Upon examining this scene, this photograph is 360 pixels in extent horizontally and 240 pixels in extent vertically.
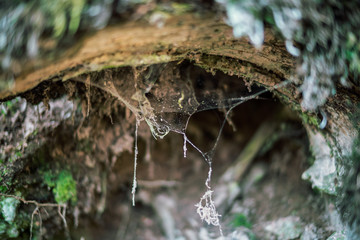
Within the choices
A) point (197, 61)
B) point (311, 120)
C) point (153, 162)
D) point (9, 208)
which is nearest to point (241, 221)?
point (311, 120)

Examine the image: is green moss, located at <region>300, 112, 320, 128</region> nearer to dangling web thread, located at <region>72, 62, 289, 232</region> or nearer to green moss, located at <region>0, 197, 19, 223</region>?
dangling web thread, located at <region>72, 62, 289, 232</region>

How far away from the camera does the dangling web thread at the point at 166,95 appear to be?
1947mm

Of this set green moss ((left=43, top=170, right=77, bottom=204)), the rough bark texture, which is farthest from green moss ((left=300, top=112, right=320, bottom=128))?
green moss ((left=43, top=170, right=77, bottom=204))

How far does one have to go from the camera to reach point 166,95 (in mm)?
2111

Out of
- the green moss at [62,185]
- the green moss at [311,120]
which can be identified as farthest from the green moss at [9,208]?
the green moss at [311,120]

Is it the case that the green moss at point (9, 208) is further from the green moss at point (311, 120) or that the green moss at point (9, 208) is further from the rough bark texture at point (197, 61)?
the green moss at point (311, 120)

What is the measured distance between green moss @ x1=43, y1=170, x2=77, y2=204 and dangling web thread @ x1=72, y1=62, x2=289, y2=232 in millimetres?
758

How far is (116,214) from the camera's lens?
130 inches

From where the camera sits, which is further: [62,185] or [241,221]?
[241,221]

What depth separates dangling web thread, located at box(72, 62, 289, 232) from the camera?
1.95 m

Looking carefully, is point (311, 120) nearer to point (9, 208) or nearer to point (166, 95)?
point (166, 95)

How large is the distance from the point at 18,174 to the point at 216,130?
8.40 ft

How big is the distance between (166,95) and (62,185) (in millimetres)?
1290

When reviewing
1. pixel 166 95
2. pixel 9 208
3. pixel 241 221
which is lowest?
pixel 241 221
